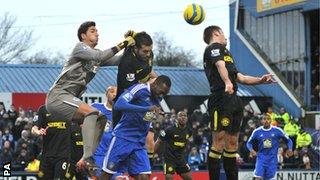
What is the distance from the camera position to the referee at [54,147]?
1582 centimetres

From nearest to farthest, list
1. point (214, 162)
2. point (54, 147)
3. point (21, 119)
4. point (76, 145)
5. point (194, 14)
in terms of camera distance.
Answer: point (214, 162)
point (194, 14)
point (54, 147)
point (76, 145)
point (21, 119)

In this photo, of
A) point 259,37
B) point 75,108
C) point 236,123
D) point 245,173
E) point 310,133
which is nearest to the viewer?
point 75,108

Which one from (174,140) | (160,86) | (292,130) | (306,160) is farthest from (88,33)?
(292,130)

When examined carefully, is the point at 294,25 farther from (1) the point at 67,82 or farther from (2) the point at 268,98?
(1) the point at 67,82

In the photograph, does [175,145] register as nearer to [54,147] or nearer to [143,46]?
[54,147]

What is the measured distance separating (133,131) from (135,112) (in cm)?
36

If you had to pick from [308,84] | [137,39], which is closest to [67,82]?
[137,39]

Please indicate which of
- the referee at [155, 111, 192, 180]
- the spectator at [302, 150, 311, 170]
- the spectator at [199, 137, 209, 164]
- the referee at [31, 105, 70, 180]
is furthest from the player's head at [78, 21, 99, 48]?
the spectator at [302, 150, 311, 170]

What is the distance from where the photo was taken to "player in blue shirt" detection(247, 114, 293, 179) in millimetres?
22781

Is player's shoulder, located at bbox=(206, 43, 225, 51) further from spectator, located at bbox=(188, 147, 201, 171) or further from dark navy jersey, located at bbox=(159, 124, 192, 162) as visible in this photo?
spectator, located at bbox=(188, 147, 201, 171)

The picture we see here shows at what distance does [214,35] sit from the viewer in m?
12.5

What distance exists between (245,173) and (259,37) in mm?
22158

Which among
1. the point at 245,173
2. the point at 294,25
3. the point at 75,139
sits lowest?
the point at 245,173

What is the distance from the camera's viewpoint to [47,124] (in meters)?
15.9
